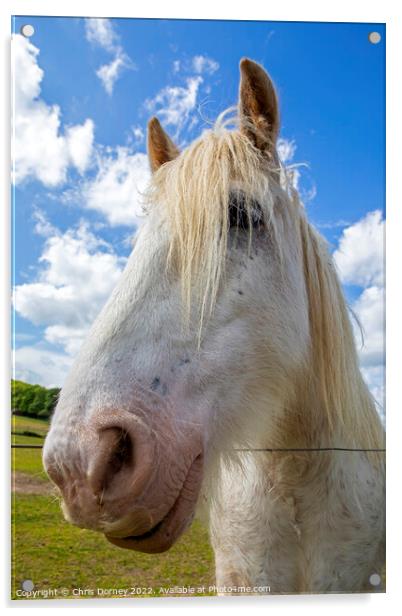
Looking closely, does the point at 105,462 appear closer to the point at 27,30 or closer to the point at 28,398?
the point at 28,398

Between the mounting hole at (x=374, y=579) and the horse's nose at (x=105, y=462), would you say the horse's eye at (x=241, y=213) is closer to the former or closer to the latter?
the horse's nose at (x=105, y=462)

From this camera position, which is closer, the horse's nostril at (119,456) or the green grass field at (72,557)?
the horse's nostril at (119,456)

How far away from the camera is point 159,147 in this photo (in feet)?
5.21

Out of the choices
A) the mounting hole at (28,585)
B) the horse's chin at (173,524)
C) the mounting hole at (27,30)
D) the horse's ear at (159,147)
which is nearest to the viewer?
the horse's chin at (173,524)

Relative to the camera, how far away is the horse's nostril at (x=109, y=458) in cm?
102

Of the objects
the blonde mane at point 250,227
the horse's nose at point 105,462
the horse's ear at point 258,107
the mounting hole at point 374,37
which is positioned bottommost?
the horse's nose at point 105,462

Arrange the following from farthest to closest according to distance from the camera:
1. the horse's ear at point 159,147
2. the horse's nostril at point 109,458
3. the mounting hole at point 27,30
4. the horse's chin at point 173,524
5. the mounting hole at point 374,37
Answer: the mounting hole at point 374,37
the mounting hole at point 27,30
the horse's ear at point 159,147
the horse's chin at point 173,524
the horse's nostril at point 109,458

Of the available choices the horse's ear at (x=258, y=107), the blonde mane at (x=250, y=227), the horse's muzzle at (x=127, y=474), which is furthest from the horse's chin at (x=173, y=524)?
the horse's ear at (x=258, y=107)

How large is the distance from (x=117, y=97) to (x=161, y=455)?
129 centimetres

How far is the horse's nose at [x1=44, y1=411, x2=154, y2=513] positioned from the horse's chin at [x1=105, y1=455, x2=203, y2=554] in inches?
4.5

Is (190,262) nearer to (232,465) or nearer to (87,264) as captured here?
(232,465)

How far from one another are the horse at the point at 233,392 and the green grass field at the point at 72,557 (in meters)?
0.12

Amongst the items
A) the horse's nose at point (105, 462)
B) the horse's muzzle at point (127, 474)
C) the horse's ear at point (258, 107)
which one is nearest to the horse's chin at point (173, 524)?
the horse's muzzle at point (127, 474)

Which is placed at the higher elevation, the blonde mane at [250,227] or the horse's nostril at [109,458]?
the blonde mane at [250,227]
